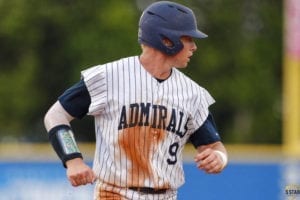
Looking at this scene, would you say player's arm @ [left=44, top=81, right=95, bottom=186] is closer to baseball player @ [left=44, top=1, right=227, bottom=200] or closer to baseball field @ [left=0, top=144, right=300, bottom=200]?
baseball player @ [left=44, top=1, right=227, bottom=200]

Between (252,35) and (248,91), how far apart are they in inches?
72.2

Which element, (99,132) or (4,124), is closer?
(99,132)

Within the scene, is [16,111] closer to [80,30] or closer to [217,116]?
[80,30]

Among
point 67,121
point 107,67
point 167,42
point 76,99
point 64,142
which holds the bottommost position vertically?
point 64,142

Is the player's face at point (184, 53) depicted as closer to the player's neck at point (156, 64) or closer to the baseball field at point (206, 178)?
the player's neck at point (156, 64)

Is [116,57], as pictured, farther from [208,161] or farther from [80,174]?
[80,174]

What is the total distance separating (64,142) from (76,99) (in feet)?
0.72

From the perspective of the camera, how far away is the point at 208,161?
5547mm

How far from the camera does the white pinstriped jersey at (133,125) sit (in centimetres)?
557

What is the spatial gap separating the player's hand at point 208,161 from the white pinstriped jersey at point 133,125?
0.50ft

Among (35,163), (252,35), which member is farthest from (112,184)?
(252,35)

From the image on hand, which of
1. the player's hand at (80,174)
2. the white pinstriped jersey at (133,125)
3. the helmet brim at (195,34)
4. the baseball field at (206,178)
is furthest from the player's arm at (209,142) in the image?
the baseball field at (206,178)

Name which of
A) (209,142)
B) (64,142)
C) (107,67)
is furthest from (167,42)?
(64,142)

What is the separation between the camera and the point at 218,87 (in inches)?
998
